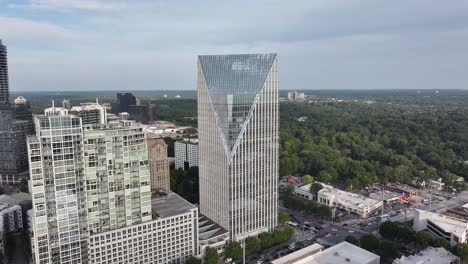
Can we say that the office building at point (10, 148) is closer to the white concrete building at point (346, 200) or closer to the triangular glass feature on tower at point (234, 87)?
the triangular glass feature on tower at point (234, 87)

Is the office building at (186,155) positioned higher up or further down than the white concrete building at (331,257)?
higher up

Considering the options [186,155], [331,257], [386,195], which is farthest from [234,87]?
[386,195]

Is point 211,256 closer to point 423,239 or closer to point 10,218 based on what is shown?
point 423,239

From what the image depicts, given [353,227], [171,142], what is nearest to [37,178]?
[353,227]

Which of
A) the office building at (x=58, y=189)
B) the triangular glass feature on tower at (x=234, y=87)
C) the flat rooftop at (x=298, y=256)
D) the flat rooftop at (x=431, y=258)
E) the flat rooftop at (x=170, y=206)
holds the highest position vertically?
the triangular glass feature on tower at (x=234, y=87)

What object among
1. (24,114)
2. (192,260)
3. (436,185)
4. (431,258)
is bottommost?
(436,185)

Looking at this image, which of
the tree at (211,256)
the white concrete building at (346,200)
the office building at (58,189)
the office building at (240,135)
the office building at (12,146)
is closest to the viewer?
the office building at (58,189)

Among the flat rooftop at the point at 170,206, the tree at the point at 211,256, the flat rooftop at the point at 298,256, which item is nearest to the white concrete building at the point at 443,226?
the flat rooftop at the point at 298,256

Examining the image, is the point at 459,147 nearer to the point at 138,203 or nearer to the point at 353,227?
the point at 353,227
